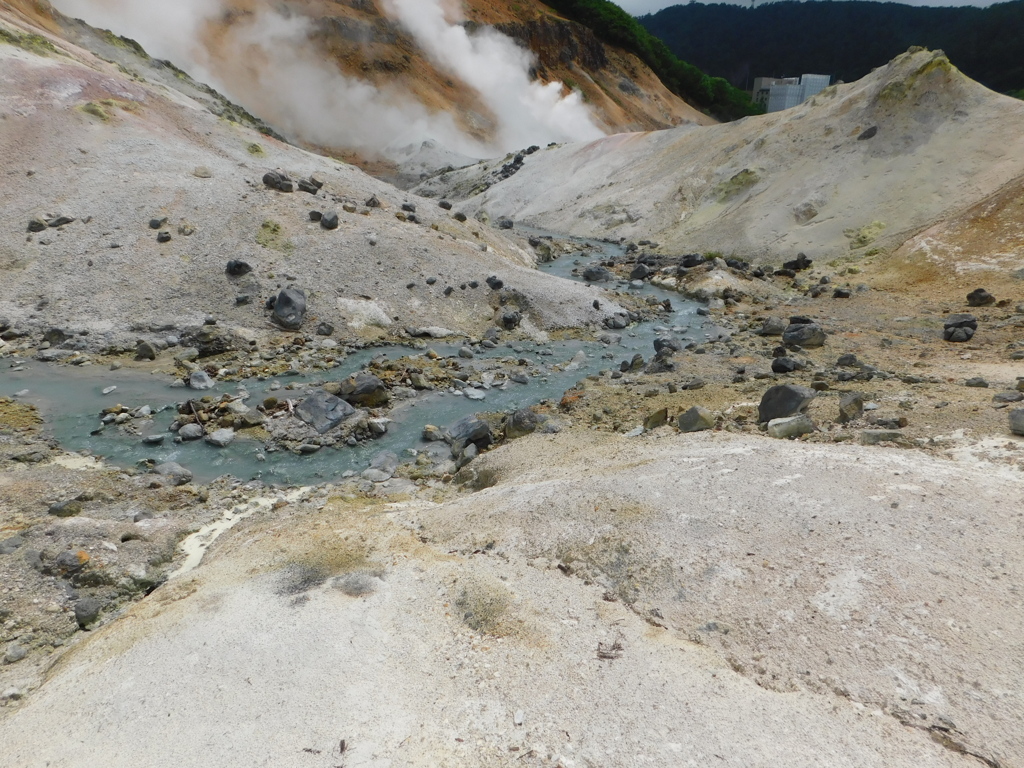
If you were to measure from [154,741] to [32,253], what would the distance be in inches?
595

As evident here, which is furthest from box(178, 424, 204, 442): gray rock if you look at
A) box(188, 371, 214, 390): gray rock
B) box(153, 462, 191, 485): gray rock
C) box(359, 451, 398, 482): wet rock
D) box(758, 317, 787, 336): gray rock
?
box(758, 317, 787, 336): gray rock

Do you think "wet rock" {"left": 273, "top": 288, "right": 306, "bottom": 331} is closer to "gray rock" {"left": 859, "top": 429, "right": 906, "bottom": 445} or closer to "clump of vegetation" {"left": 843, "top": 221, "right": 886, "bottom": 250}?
"gray rock" {"left": 859, "top": 429, "right": 906, "bottom": 445}

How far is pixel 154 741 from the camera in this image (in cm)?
427

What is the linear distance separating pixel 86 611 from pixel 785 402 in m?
8.18

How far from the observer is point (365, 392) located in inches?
464

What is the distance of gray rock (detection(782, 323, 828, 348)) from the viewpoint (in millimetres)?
15078

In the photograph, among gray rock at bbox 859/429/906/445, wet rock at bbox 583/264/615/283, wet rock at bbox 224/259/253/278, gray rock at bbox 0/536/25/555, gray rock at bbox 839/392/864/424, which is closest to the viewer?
gray rock at bbox 0/536/25/555

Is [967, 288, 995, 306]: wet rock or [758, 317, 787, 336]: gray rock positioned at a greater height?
[967, 288, 995, 306]: wet rock

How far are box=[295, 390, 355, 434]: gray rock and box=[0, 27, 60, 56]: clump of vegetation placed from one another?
18.7 metres

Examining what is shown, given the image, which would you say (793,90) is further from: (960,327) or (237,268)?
(237,268)

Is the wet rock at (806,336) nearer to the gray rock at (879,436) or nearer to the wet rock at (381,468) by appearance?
the gray rock at (879,436)

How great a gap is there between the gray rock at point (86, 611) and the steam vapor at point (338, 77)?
50170 millimetres

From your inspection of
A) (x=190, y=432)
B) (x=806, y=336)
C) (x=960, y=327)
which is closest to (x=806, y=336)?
(x=806, y=336)

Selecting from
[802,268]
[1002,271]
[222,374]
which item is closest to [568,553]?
[222,374]
